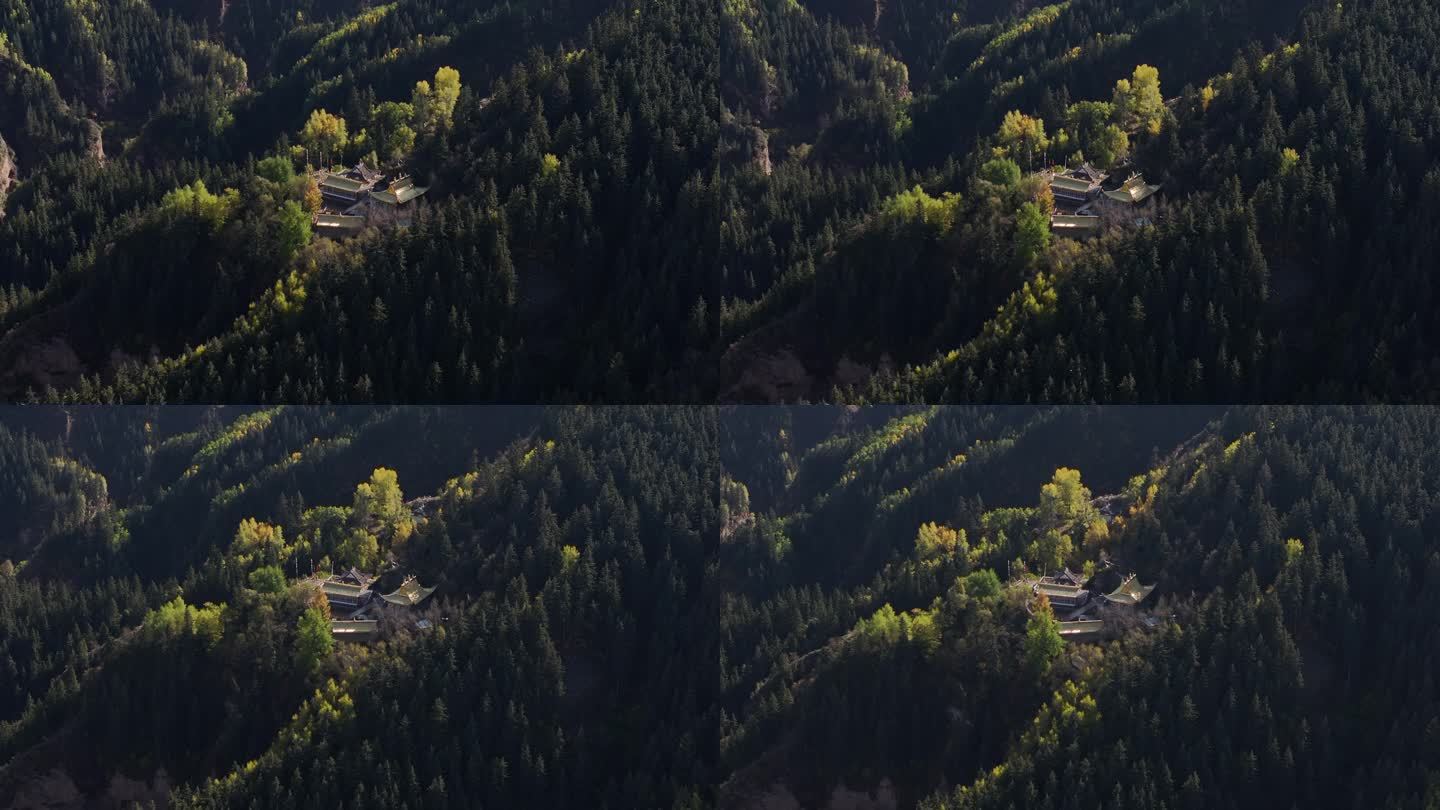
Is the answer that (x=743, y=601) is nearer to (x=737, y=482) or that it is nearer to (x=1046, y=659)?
(x=737, y=482)

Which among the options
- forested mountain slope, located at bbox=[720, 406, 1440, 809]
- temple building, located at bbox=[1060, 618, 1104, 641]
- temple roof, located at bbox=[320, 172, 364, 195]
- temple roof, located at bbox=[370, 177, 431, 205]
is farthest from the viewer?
temple roof, located at bbox=[320, 172, 364, 195]

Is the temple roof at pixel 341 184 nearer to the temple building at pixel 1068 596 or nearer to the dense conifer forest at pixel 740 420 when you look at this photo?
the dense conifer forest at pixel 740 420

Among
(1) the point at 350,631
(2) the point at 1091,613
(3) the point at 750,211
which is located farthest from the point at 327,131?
(2) the point at 1091,613

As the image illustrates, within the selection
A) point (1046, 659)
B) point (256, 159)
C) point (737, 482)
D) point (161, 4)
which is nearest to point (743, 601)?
point (737, 482)

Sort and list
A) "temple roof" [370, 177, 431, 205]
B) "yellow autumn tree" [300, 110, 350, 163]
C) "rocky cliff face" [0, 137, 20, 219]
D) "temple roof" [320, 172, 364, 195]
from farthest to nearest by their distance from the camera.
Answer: "rocky cliff face" [0, 137, 20, 219] < "yellow autumn tree" [300, 110, 350, 163] < "temple roof" [320, 172, 364, 195] < "temple roof" [370, 177, 431, 205]

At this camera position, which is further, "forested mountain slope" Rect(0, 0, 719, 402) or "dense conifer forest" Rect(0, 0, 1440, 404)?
"forested mountain slope" Rect(0, 0, 719, 402)

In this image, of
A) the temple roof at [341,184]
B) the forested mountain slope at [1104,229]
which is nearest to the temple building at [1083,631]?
the forested mountain slope at [1104,229]

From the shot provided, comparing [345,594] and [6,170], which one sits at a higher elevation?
[6,170]

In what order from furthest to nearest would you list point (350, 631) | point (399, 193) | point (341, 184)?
point (341, 184) → point (399, 193) → point (350, 631)

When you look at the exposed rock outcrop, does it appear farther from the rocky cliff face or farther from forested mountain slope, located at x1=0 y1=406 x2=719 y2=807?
forested mountain slope, located at x1=0 y1=406 x2=719 y2=807

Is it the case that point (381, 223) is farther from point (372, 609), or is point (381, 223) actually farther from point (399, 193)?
point (372, 609)

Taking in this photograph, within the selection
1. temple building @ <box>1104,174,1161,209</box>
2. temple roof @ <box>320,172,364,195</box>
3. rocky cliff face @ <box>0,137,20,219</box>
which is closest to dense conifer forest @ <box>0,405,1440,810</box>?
temple building @ <box>1104,174,1161,209</box>
